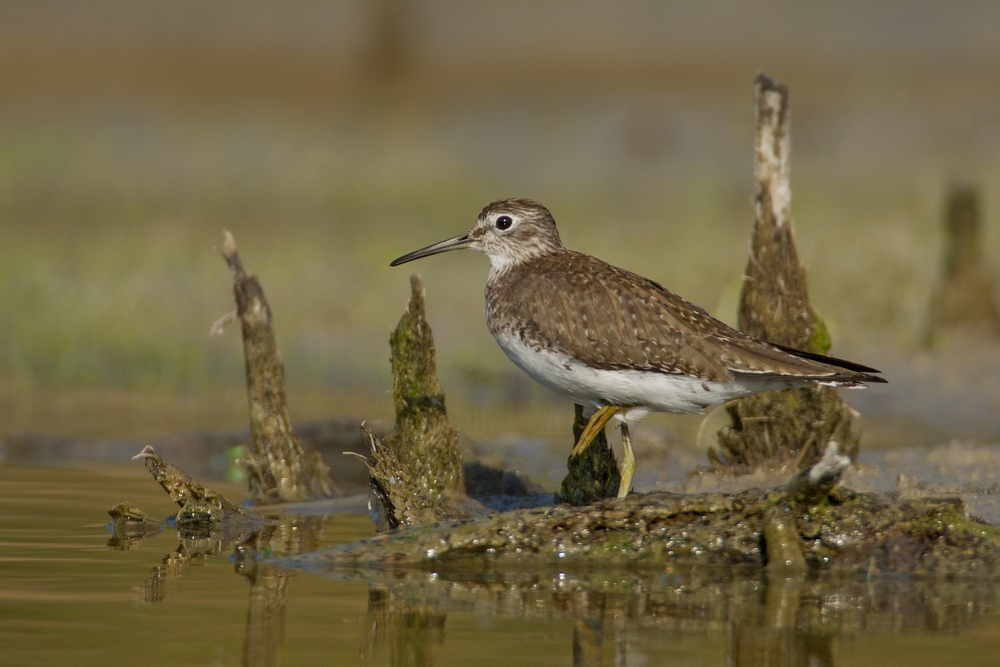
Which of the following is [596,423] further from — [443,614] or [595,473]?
[443,614]

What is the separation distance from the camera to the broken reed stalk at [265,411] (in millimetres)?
9539

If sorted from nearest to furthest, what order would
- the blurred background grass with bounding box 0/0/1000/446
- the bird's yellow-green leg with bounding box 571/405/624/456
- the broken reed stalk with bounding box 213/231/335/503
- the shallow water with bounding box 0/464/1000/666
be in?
the shallow water with bounding box 0/464/1000/666
the bird's yellow-green leg with bounding box 571/405/624/456
the broken reed stalk with bounding box 213/231/335/503
the blurred background grass with bounding box 0/0/1000/446

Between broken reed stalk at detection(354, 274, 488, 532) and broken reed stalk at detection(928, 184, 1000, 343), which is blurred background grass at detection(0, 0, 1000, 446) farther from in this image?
broken reed stalk at detection(354, 274, 488, 532)

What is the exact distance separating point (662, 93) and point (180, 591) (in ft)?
112

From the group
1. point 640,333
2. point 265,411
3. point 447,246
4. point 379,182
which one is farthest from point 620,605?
point 379,182

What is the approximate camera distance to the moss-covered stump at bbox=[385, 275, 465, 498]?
8.59 metres

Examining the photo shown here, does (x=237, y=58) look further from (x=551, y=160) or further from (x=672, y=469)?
(x=672, y=469)

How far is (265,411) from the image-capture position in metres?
9.55

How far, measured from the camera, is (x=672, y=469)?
1048cm

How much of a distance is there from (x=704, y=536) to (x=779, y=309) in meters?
2.26

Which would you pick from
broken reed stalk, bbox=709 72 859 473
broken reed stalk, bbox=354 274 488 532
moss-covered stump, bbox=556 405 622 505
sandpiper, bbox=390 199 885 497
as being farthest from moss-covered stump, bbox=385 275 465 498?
broken reed stalk, bbox=709 72 859 473

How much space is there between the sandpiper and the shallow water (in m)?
1.09

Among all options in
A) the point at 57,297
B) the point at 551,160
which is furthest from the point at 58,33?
the point at 57,297

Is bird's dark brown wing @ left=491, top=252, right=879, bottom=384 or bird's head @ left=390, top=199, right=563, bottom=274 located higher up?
bird's head @ left=390, top=199, right=563, bottom=274
